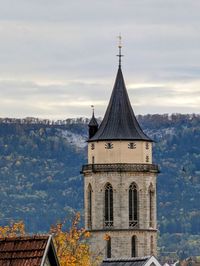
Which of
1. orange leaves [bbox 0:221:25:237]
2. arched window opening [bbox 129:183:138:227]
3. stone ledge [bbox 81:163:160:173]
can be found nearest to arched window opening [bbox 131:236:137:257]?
arched window opening [bbox 129:183:138:227]

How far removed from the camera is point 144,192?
144 metres

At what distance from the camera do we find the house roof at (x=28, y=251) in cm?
4306

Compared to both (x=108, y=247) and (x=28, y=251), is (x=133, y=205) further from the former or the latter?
(x=28, y=251)

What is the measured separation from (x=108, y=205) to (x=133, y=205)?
182 cm

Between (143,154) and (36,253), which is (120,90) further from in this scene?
(36,253)

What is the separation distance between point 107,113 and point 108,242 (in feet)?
36.1

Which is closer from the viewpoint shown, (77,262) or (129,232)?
(77,262)

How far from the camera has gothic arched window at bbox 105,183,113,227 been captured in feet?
471

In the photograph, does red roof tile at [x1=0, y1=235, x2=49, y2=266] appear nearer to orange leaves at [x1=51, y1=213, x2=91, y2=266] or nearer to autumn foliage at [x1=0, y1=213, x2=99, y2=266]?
autumn foliage at [x1=0, y1=213, x2=99, y2=266]

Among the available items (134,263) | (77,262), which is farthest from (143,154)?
(134,263)

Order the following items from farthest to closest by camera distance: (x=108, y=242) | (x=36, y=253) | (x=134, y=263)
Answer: (x=108, y=242) < (x=134, y=263) < (x=36, y=253)

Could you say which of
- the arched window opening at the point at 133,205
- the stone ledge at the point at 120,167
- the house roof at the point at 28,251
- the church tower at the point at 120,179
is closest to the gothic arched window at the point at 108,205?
the church tower at the point at 120,179

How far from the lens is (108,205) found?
144 m

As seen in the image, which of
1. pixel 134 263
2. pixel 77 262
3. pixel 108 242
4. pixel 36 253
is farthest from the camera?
pixel 108 242
